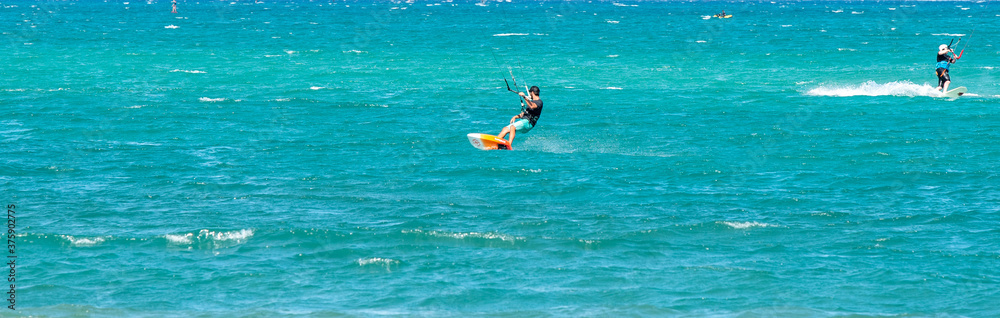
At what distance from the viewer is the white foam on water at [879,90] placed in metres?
40.1

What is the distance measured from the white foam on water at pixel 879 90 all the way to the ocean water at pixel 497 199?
18 cm

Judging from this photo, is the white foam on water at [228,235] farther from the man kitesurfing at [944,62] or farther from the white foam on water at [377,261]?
the man kitesurfing at [944,62]

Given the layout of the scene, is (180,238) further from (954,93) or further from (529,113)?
(954,93)

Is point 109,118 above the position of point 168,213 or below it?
below

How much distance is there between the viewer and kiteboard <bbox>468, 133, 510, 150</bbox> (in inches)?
954

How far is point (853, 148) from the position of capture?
27406 mm

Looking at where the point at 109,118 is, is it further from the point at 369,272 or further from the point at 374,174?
the point at 369,272

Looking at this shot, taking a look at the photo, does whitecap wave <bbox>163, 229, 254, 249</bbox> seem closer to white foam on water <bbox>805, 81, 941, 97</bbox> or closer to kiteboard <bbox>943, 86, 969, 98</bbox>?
white foam on water <bbox>805, 81, 941, 97</bbox>

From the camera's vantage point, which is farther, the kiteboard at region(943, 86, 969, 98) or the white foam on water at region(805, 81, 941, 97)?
the white foam on water at region(805, 81, 941, 97)

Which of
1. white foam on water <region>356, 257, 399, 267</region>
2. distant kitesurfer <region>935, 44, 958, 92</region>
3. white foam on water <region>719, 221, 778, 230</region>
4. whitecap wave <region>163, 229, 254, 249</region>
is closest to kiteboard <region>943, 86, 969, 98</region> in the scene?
distant kitesurfer <region>935, 44, 958, 92</region>

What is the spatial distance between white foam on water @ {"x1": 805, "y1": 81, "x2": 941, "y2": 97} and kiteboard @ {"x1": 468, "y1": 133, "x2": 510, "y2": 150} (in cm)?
2151

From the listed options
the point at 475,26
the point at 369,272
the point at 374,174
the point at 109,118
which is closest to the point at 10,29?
the point at 475,26

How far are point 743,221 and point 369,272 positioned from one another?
7628 mm

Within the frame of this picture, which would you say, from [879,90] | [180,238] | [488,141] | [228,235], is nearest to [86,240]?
[180,238]
